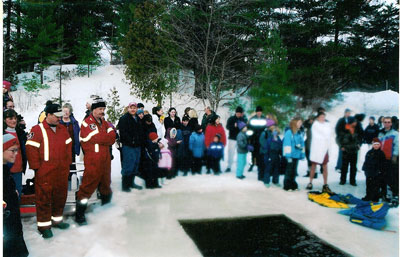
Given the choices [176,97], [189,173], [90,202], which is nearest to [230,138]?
[189,173]

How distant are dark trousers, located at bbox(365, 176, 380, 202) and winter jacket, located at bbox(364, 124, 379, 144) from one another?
703 mm

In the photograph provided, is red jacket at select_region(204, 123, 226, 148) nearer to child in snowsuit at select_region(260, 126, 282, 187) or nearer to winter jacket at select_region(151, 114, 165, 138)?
winter jacket at select_region(151, 114, 165, 138)

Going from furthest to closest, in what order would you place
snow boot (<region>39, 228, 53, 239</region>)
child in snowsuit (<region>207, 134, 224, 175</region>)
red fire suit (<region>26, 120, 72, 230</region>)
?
child in snowsuit (<region>207, 134, 224, 175</region>) < snow boot (<region>39, 228, 53, 239</region>) < red fire suit (<region>26, 120, 72, 230</region>)

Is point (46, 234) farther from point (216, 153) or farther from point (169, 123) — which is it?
point (216, 153)

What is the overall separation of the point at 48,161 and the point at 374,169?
3549 mm

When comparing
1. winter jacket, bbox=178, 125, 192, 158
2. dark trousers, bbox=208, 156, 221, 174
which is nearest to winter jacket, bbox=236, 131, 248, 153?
dark trousers, bbox=208, 156, 221, 174

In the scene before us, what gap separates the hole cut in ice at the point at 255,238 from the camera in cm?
285

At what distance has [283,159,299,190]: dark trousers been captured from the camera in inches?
187

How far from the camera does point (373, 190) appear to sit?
406 centimetres

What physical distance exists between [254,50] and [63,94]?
155 inches

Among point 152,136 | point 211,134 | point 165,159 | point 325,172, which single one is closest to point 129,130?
point 152,136

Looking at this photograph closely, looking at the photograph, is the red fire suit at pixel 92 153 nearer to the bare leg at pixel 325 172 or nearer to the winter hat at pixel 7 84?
the winter hat at pixel 7 84

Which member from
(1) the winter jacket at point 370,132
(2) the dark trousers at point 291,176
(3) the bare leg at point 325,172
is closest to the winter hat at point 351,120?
(1) the winter jacket at point 370,132

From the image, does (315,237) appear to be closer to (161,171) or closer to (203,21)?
(161,171)
